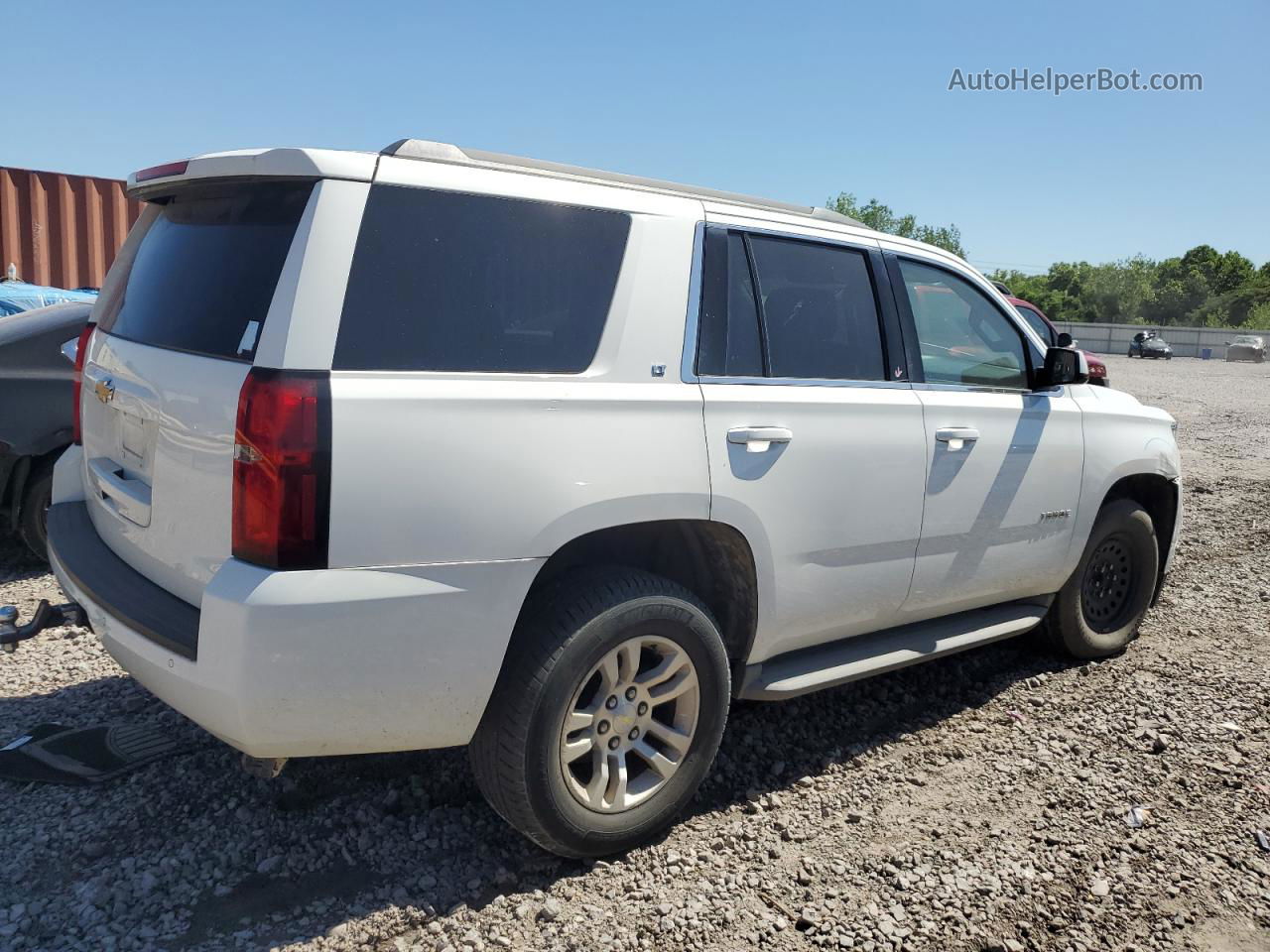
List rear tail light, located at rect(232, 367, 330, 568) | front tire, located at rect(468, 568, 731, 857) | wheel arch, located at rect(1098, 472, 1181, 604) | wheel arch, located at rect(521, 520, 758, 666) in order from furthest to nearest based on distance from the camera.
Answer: wheel arch, located at rect(1098, 472, 1181, 604) → wheel arch, located at rect(521, 520, 758, 666) → front tire, located at rect(468, 568, 731, 857) → rear tail light, located at rect(232, 367, 330, 568)

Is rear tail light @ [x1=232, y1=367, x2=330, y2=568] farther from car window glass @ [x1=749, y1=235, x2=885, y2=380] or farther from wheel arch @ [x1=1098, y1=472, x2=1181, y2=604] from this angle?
wheel arch @ [x1=1098, y1=472, x2=1181, y2=604]

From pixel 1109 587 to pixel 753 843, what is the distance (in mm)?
2713

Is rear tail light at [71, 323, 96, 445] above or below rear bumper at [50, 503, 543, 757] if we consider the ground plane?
above

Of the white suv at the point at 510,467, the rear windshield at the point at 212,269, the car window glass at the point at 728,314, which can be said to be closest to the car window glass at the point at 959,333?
the white suv at the point at 510,467

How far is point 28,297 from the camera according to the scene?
8.32m

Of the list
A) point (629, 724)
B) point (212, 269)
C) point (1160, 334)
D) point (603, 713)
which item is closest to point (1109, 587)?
point (629, 724)

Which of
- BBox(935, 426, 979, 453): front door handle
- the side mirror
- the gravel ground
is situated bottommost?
the gravel ground

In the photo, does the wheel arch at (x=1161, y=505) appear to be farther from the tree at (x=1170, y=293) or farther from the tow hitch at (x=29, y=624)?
the tree at (x=1170, y=293)

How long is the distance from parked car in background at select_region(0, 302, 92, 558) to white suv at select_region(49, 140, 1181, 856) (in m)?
2.05

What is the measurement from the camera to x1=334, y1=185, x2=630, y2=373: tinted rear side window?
8.14 feet

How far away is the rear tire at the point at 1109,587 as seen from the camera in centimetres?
469

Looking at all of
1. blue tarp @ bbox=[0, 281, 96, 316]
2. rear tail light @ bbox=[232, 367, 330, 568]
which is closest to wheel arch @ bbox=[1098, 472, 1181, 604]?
rear tail light @ bbox=[232, 367, 330, 568]

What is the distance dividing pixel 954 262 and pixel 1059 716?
2.00 metres

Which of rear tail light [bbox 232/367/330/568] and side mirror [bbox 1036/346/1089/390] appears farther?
side mirror [bbox 1036/346/1089/390]
